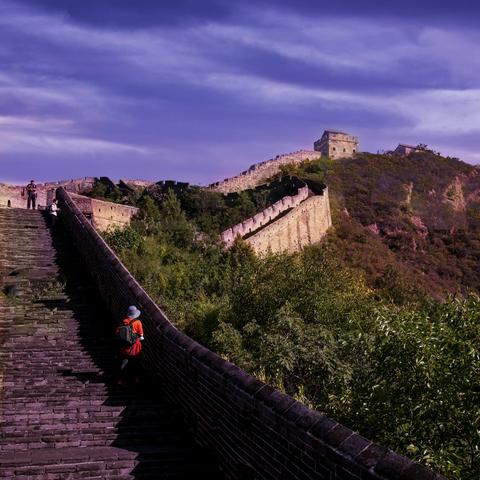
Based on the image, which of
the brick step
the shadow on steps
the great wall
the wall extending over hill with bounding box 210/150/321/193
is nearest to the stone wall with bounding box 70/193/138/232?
the great wall

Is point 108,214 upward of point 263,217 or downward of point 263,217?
upward

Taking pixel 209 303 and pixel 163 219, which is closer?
pixel 209 303

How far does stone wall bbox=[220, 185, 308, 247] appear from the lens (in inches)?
1280

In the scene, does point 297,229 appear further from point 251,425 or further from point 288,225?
point 251,425

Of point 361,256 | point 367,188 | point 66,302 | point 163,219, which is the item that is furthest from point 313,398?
point 367,188

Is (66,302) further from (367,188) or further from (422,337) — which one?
(367,188)

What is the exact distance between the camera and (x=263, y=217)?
1491 inches

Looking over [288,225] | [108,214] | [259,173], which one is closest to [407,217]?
[259,173]

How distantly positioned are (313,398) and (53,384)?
7.06 meters

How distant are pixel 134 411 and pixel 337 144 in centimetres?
6754

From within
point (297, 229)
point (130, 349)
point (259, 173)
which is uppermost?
point (259, 173)

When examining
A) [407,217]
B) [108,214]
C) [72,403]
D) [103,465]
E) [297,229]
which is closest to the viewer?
[103,465]

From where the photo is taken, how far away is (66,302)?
A: 14.0 m

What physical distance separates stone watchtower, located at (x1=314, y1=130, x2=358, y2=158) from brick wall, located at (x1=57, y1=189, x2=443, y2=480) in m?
62.9
